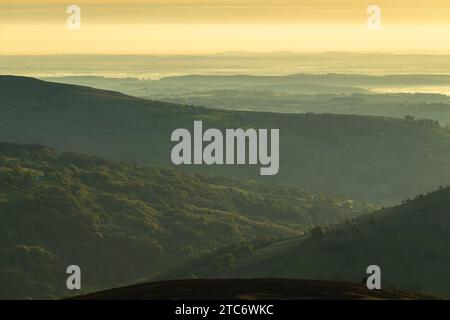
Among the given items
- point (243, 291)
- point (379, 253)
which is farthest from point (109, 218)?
point (243, 291)

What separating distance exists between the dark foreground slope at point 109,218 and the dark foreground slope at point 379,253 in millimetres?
33716

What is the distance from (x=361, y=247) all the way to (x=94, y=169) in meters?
103

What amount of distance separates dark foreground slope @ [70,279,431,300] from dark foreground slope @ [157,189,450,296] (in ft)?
172

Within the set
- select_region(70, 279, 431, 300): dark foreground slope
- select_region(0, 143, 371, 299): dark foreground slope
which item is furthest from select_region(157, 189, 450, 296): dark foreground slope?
select_region(70, 279, 431, 300): dark foreground slope

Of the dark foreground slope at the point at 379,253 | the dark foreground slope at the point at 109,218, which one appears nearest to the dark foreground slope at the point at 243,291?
the dark foreground slope at the point at 379,253

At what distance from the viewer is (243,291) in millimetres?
16359

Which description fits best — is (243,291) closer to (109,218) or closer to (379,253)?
(379,253)

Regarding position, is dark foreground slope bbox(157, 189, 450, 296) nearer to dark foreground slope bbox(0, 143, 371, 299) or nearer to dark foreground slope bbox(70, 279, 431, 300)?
dark foreground slope bbox(0, 143, 371, 299)

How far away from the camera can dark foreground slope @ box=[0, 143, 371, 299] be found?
128875 millimetres

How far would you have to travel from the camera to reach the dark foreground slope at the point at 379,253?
73812mm

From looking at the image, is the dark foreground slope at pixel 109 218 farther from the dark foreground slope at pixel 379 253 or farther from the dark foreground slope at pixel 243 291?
the dark foreground slope at pixel 243 291

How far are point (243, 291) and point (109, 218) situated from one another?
138432 mm

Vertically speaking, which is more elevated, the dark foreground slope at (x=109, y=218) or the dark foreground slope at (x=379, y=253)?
the dark foreground slope at (x=109, y=218)
